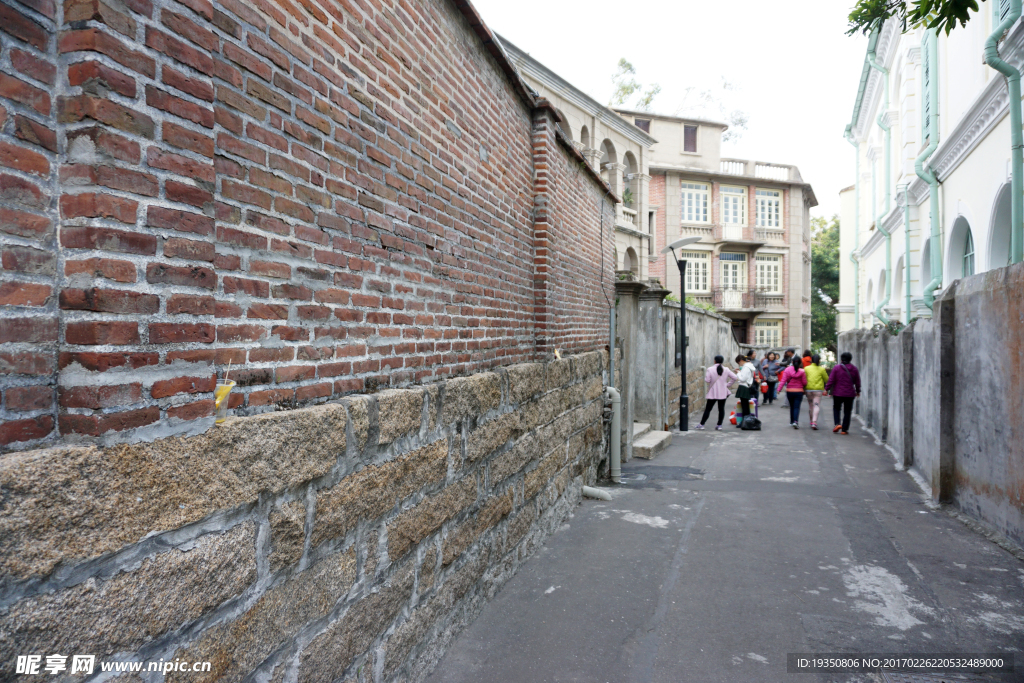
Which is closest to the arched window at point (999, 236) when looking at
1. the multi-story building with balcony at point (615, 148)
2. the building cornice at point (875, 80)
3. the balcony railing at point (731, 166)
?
the building cornice at point (875, 80)

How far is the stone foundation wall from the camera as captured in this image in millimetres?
1547

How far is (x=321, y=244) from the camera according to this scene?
2.72 metres

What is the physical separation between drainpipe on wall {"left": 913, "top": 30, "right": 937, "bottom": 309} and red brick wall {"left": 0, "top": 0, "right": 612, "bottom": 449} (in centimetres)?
1281

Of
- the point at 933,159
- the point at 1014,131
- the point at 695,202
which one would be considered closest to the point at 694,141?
the point at 695,202

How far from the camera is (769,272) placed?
3331cm

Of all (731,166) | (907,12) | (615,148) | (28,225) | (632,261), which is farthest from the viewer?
(731,166)

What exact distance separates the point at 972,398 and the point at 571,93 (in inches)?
681

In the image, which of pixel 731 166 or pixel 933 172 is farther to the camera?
pixel 731 166

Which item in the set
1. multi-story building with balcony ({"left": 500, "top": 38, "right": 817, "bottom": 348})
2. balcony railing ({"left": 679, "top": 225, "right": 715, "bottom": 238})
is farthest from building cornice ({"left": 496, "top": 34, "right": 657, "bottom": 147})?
balcony railing ({"left": 679, "top": 225, "right": 715, "bottom": 238})

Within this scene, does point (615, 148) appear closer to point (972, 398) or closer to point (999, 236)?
point (999, 236)

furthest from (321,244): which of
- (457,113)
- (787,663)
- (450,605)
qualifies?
(787,663)

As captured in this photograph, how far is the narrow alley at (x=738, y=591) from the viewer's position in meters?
3.61

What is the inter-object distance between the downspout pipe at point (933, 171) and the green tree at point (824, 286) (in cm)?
2835

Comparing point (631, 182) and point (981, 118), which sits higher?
point (631, 182)
